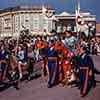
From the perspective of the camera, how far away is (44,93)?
1538 cm

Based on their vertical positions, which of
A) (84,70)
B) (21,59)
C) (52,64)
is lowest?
(84,70)

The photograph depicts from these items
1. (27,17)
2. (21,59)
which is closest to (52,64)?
(21,59)

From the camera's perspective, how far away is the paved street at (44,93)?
14.6 meters

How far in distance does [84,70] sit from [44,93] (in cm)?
157

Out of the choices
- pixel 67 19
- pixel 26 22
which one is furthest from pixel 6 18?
pixel 67 19

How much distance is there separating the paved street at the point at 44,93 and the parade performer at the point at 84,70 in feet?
0.78

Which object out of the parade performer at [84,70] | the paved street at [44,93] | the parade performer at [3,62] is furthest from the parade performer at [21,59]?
the parade performer at [84,70]

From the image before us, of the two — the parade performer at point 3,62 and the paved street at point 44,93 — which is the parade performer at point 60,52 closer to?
the paved street at point 44,93

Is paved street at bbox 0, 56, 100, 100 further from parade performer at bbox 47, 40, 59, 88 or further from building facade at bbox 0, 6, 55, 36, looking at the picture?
building facade at bbox 0, 6, 55, 36

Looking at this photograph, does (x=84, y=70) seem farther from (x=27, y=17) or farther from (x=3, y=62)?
(x=27, y=17)

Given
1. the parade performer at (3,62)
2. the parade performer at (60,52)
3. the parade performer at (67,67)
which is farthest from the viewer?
the parade performer at (3,62)

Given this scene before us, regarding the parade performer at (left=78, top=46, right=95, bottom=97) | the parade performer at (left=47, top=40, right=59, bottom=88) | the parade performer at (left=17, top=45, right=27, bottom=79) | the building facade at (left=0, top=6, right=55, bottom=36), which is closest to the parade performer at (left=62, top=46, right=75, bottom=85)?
the parade performer at (left=47, top=40, right=59, bottom=88)

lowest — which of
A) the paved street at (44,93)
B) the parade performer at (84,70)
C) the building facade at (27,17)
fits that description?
Result: the paved street at (44,93)

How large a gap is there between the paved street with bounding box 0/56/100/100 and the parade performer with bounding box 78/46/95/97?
24 cm
